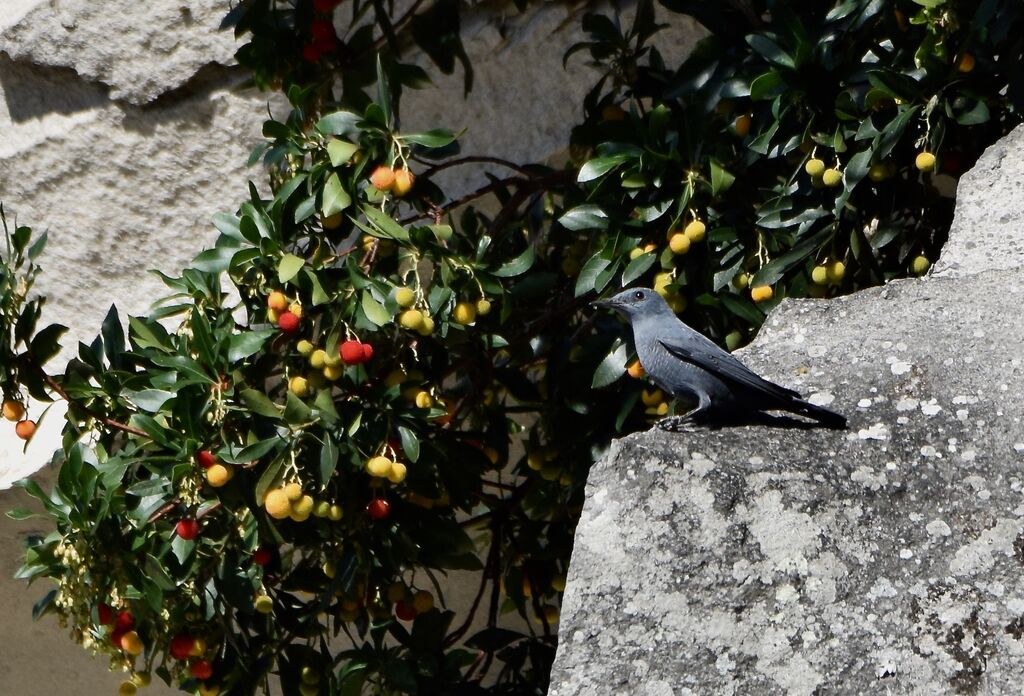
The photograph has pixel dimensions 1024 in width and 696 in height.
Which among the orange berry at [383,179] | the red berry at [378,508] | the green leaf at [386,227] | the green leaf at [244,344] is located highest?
the orange berry at [383,179]

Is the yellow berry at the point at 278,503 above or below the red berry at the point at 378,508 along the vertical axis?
above

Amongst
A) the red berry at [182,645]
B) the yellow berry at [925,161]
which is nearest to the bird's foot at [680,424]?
the yellow berry at [925,161]

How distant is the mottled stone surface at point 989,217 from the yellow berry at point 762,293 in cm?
51

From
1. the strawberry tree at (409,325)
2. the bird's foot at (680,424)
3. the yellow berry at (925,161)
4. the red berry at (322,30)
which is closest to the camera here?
the bird's foot at (680,424)

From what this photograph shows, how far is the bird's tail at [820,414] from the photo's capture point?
1998 mm

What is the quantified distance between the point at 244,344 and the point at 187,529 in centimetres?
43

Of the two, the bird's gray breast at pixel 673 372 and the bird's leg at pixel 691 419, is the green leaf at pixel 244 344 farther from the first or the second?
the bird's leg at pixel 691 419

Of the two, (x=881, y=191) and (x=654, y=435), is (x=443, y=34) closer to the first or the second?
(x=881, y=191)

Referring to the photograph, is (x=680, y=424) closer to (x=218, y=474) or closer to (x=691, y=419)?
(x=691, y=419)

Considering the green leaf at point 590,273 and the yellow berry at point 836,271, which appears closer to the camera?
the yellow berry at point 836,271

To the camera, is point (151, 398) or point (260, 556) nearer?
point (151, 398)

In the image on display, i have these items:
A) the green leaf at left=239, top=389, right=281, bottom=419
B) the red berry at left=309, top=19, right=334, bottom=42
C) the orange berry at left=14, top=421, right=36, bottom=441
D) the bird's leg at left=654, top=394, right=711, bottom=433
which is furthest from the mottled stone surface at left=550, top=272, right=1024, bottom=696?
the red berry at left=309, top=19, right=334, bottom=42

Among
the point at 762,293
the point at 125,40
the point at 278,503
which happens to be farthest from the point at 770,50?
the point at 125,40

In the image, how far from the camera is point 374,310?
2904 mm
